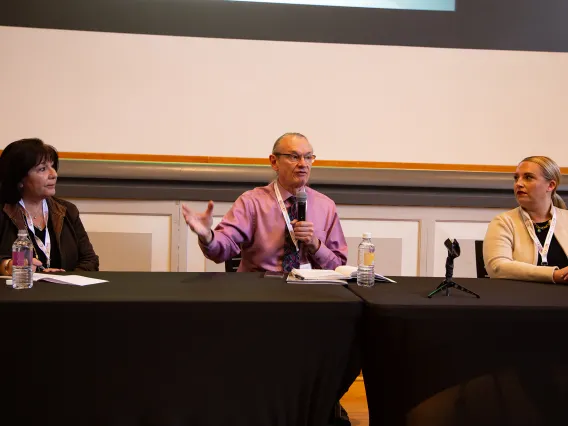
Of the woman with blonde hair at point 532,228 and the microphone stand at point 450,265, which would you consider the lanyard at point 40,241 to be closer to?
the microphone stand at point 450,265

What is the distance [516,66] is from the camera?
131 inches

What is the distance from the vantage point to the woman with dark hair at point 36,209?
6.95 feet

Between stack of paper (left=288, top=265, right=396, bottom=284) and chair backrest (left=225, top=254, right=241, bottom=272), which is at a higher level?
stack of paper (left=288, top=265, right=396, bottom=284)

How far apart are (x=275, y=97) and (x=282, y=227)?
4.19 feet

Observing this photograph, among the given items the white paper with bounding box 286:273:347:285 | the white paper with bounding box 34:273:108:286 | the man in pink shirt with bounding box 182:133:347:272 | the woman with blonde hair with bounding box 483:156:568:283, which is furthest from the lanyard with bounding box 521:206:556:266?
the white paper with bounding box 34:273:108:286

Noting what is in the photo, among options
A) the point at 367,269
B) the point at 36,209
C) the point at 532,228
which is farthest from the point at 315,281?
the point at 36,209

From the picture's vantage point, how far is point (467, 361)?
1.26 meters

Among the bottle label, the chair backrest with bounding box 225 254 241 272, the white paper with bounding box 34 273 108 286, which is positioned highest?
the bottle label

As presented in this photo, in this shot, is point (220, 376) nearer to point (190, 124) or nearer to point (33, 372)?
point (33, 372)

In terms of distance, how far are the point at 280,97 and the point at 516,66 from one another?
160cm

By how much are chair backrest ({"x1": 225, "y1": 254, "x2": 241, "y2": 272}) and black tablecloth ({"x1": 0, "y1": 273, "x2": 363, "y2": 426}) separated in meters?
1.07

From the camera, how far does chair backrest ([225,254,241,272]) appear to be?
2.39 metres

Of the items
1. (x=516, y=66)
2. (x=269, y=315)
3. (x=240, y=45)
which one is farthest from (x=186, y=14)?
(x=269, y=315)

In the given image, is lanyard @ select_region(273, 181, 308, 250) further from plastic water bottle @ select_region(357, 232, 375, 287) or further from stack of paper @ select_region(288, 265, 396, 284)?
plastic water bottle @ select_region(357, 232, 375, 287)
